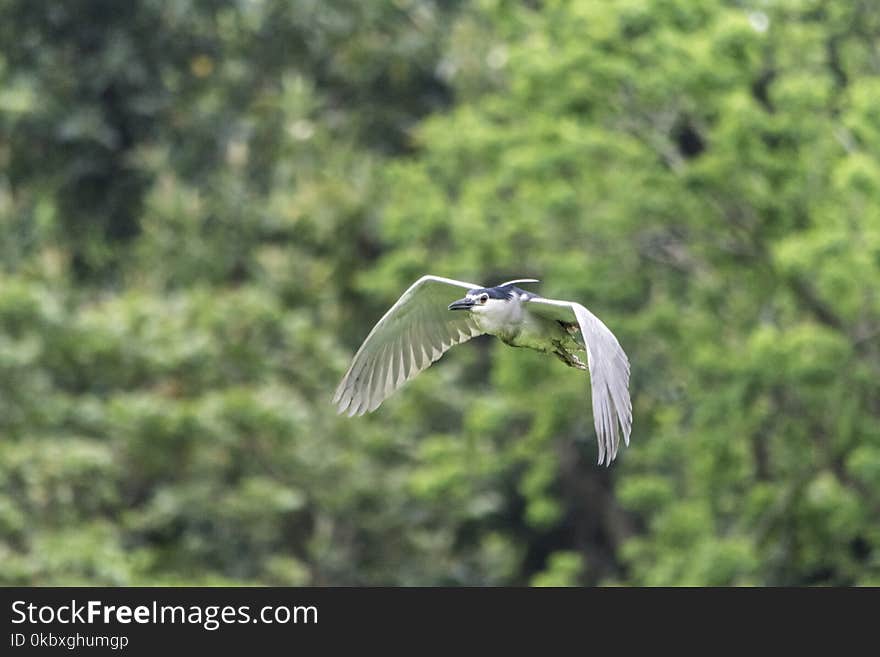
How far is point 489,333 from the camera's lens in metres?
9.20

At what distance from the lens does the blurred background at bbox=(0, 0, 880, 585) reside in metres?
18.7

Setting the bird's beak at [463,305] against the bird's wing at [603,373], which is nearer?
the bird's wing at [603,373]

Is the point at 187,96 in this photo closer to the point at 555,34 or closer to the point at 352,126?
the point at 352,126

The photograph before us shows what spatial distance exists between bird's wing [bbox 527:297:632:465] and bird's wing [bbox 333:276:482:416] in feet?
2.51

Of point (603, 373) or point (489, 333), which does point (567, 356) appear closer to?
point (489, 333)

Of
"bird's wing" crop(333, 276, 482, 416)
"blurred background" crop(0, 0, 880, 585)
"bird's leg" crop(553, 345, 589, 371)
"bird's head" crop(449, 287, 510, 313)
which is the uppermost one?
"blurred background" crop(0, 0, 880, 585)

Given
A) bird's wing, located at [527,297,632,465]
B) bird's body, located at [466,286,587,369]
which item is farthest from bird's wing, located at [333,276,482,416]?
bird's wing, located at [527,297,632,465]

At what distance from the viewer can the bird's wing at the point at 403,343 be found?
997 cm

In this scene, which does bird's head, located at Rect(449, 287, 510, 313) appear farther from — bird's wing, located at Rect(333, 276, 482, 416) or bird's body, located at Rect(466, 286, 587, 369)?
bird's wing, located at Rect(333, 276, 482, 416)

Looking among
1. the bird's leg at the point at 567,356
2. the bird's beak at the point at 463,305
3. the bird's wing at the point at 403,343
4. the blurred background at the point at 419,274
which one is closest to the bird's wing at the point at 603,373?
the bird's leg at the point at 567,356

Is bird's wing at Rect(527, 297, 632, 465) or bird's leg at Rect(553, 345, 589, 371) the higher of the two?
bird's leg at Rect(553, 345, 589, 371)

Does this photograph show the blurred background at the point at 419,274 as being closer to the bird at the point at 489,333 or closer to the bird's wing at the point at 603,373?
the bird at the point at 489,333

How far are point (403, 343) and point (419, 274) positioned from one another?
11.3 m

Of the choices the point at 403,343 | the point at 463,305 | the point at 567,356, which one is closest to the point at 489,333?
the point at 463,305
